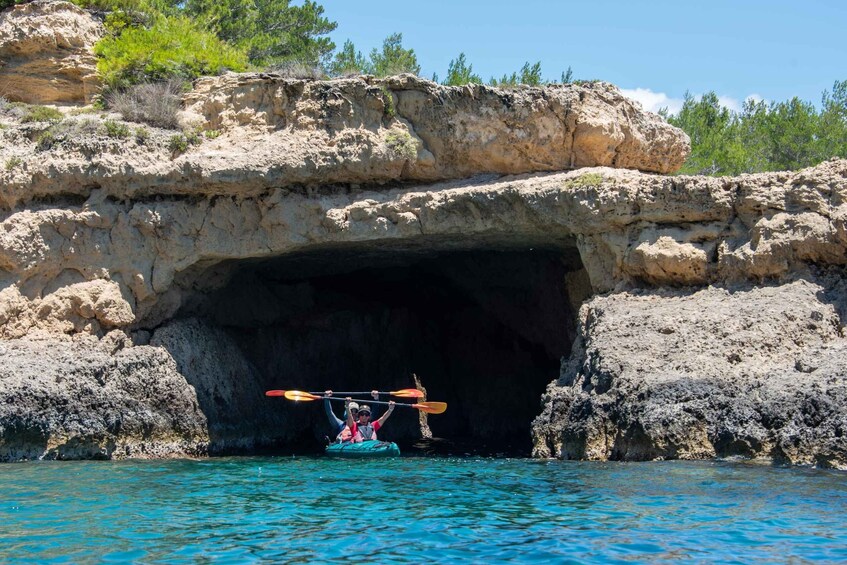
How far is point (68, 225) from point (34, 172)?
1.04m

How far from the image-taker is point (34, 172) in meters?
17.2

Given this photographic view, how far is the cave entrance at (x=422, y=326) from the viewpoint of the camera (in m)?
20.3

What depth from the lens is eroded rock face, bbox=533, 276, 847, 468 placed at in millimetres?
13055

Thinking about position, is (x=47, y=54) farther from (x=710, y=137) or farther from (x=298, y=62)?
(x=710, y=137)

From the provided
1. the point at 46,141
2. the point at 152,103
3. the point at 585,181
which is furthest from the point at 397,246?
the point at 46,141

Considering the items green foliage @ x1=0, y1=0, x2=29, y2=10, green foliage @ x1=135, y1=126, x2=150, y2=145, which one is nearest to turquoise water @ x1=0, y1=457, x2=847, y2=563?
green foliage @ x1=135, y1=126, x2=150, y2=145

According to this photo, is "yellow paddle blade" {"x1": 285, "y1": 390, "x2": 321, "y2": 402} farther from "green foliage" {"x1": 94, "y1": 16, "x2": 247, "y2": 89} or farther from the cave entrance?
"green foliage" {"x1": 94, "y1": 16, "x2": 247, "y2": 89}

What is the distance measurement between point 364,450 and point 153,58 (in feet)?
27.3

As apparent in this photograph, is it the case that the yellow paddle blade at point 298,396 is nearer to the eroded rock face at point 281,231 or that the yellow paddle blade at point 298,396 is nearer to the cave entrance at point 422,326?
the eroded rock face at point 281,231

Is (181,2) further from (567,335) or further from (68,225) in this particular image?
→ (567,335)

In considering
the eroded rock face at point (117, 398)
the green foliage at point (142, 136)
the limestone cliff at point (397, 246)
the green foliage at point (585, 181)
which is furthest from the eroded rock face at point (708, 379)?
the green foliage at point (142, 136)

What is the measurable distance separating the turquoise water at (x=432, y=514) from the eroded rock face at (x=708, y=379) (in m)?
0.58

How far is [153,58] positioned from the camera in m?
19.1

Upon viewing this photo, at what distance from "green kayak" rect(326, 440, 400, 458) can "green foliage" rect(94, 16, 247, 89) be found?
7.39m
